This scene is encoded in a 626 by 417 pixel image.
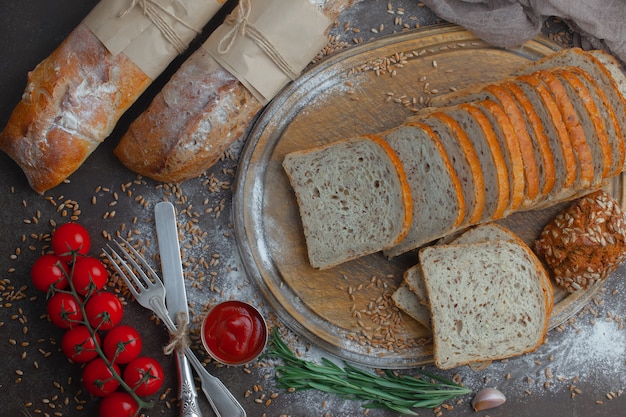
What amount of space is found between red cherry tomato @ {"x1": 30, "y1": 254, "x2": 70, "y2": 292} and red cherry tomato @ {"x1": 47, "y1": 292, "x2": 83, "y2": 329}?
0.23ft

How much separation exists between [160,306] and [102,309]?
28cm

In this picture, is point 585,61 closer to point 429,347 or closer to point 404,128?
point 404,128

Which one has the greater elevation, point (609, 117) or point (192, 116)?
point (192, 116)

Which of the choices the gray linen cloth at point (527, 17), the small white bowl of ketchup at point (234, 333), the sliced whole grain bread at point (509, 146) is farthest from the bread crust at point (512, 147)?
the small white bowl of ketchup at point (234, 333)

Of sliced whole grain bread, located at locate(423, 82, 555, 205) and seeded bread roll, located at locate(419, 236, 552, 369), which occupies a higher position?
sliced whole grain bread, located at locate(423, 82, 555, 205)

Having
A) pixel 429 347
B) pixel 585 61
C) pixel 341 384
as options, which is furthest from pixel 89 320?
pixel 585 61

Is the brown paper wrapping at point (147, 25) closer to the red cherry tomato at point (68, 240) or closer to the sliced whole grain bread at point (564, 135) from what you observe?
the red cherry tomato at point (68, 240)

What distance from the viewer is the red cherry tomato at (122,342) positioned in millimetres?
3061

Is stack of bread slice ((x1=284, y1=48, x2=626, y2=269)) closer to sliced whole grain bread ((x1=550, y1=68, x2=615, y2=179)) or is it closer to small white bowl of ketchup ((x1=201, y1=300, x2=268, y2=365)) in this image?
sliced whole grain bread ((x1=550, y1=68, x2=615, y2=179))

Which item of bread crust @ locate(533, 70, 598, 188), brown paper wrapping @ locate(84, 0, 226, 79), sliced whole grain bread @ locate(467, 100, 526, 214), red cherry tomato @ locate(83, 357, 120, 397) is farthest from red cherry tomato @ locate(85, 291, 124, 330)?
bread crust @ locate(533, 70, 598, 188)

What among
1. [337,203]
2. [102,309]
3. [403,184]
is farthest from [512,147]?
[102,309]

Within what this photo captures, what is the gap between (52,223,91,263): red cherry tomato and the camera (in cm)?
310

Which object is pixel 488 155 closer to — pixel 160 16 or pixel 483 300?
pixel 483 300

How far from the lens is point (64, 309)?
119 inches
